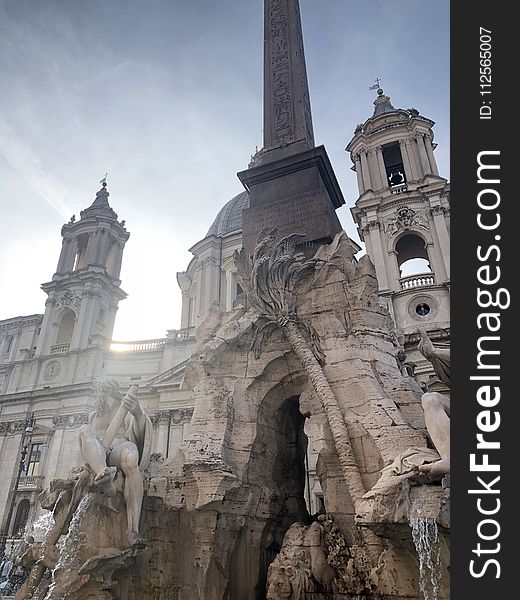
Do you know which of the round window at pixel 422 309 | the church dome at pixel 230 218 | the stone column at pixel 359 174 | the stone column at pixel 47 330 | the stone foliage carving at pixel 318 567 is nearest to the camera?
the stone foliage carving at pixel 318 567

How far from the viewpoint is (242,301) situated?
762 cm

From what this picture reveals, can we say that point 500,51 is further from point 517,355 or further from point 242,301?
point 242,301

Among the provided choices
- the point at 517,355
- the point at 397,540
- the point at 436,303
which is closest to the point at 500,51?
the point at 517,355

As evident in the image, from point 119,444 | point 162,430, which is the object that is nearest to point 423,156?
point 162,430

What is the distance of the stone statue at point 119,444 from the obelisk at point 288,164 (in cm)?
316

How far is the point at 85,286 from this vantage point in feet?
113

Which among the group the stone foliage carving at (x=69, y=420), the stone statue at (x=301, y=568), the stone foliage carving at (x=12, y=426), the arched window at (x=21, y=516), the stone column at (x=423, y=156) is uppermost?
the stone column at (x=423, y=156)

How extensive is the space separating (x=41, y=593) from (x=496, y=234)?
5.51m

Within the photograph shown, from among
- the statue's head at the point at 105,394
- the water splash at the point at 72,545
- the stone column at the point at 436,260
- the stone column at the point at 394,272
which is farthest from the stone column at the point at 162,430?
the water splash at the point at 72,545

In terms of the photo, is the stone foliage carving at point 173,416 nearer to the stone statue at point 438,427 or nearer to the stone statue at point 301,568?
the stone statue at point 301,568

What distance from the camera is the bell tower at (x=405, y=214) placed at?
22.8 metres

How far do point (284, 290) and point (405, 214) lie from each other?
2077 cm

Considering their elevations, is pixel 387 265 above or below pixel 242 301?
above

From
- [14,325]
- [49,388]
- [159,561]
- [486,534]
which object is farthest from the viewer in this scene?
[14,325]
